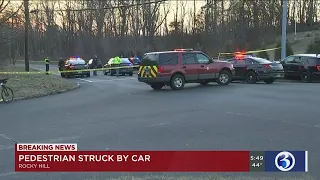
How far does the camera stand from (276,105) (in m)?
13.4

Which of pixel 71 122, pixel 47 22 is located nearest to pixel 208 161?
pixel 71 122

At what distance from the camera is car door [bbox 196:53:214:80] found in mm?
20672

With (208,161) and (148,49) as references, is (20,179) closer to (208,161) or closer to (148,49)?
(208,161)

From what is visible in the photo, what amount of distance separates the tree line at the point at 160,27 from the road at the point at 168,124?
119ft

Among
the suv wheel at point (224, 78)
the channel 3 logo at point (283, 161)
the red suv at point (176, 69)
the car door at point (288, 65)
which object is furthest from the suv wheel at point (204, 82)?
the channel 3 logo at point (283, 161)

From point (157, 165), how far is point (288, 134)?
13.1ft

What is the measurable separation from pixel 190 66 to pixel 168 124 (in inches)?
407

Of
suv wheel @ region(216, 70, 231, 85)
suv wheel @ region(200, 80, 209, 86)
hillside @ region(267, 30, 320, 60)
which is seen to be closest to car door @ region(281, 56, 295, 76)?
suv wheel @ region(216, 70, 231, 85)

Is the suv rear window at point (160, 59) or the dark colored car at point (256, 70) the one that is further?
the dark colored car at point (256, 70)

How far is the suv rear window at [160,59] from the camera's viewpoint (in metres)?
19.8

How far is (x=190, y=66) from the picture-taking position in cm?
2039

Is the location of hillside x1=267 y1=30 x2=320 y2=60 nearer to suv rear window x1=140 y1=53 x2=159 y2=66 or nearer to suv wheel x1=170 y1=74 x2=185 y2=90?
suv wheel x1=170 y1=74 x2=185 y2=90

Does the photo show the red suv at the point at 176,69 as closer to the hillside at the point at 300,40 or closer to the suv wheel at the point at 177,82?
the suv wheel at the point at 177,82

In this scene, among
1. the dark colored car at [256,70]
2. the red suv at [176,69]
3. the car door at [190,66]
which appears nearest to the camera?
the red suv at [176,69]
